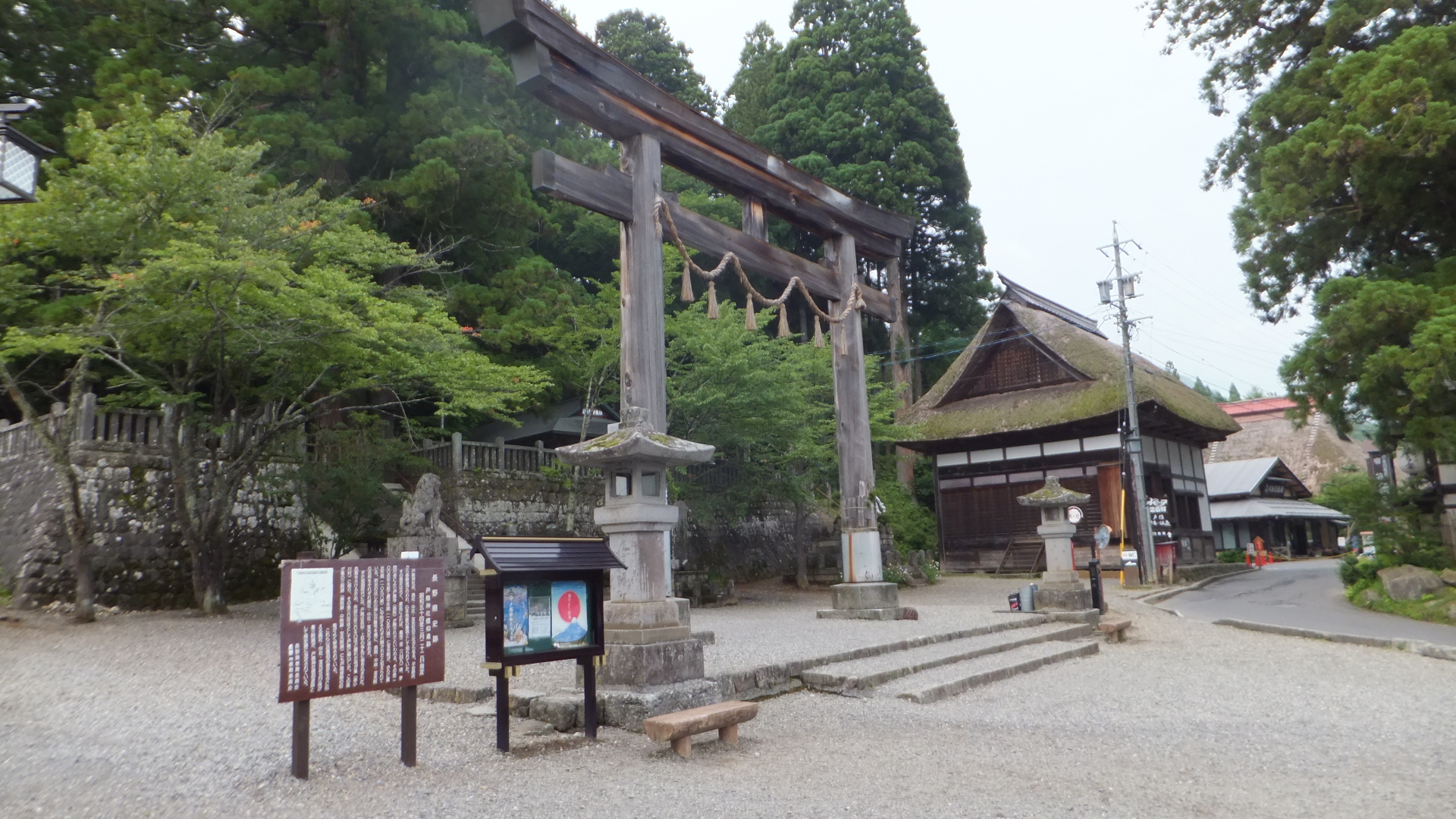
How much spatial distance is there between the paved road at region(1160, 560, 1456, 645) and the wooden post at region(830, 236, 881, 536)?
19.0 feet

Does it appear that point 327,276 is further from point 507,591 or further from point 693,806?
point 693,806

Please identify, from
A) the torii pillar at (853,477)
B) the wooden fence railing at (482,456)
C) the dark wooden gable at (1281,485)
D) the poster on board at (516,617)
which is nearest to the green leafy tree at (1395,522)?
the torii pillar at (853,477)

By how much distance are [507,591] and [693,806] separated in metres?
1.73

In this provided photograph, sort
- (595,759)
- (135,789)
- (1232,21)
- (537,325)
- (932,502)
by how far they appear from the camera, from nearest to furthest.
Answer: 1. (135,789)
2. (595,759)
3. (1232,21)
4. (537,325)
5. (932,502)

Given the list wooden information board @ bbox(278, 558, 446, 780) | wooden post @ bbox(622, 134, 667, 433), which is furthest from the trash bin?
wooden information board @ bbox(278, 558, 446, 780)

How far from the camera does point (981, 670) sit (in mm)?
8125

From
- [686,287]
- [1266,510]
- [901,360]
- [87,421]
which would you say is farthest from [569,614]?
[1266,510]

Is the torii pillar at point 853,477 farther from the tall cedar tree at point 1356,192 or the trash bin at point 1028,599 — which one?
the tall cedar tree at point 1356,192

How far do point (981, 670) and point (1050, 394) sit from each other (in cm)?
1475

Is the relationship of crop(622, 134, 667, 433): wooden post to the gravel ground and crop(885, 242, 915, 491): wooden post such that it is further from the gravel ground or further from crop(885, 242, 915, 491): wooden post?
crop(885, 242, 915, 491): wooden post

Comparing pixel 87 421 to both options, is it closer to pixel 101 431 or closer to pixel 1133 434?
pixel 101 431

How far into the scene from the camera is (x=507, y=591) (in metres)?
5.17

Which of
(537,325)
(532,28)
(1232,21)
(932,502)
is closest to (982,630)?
(532,28)

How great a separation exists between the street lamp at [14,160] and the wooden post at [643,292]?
4.50 m
